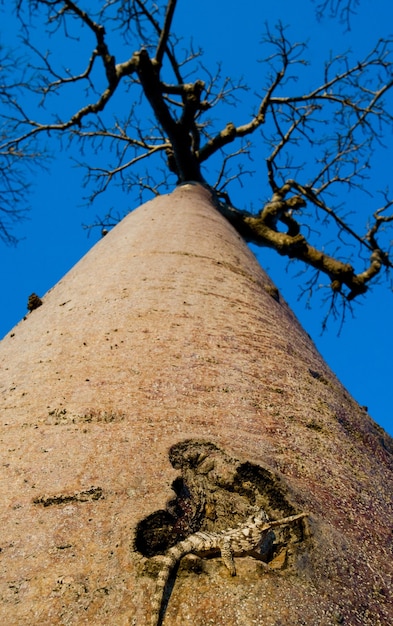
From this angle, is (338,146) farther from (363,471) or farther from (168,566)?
(168,566)

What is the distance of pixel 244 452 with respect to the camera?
1.15 m

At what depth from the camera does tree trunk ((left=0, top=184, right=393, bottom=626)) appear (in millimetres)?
807

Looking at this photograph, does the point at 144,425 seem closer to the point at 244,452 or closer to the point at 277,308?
the point at 244,452

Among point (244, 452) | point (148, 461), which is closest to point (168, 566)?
point (148, 461)

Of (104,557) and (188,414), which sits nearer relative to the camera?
(104,557)

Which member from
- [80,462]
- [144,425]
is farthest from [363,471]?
[80,462]

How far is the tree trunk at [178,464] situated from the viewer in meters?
0.81

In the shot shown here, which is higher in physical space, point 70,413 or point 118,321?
point 118,321

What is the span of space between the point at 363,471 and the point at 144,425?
58 centimetres

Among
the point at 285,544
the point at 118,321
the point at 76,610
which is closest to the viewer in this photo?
the point at 76,610

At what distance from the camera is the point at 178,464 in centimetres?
109

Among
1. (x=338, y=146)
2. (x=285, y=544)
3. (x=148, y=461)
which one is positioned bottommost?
(x=285, y=544)

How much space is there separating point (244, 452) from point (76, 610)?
1.66 feet

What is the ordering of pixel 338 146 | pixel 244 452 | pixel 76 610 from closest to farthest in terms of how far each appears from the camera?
pixel 76 610 → pixel 244 452 → pixel 338 146
